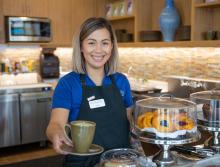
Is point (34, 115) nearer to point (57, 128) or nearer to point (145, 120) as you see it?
point (57, 128)

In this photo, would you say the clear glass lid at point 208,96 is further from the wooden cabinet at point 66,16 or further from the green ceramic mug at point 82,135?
the wooden cabinet at point 66,16

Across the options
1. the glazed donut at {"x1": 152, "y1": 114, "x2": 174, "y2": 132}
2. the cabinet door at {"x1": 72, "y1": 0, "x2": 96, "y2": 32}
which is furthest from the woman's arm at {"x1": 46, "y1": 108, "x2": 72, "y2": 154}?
the cabinet door at {"x1": 72, "y1": 0, "x2": 96, "y2": 32}

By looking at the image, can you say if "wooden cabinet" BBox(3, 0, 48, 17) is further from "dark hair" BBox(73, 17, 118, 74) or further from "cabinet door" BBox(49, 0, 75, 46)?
"dark hair" BBox(73, 17, 118, 74)

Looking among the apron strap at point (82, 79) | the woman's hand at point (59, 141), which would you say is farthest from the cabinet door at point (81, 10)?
the woman's hand at point (59, 141)

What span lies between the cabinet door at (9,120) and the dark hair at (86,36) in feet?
8.66

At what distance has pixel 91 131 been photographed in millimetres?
1231

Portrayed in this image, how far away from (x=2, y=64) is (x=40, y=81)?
60cm

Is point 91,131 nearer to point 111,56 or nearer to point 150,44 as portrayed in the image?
point 111,56

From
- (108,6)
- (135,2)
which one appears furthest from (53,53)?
(135,2)

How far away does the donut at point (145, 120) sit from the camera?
55.3 inches

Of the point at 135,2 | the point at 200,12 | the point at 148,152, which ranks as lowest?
the point at 148,152

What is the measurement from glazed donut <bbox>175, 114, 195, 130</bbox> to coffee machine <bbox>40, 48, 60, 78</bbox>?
366cm

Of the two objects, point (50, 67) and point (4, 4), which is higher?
point (4, 4)

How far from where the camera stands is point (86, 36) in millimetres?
1665
